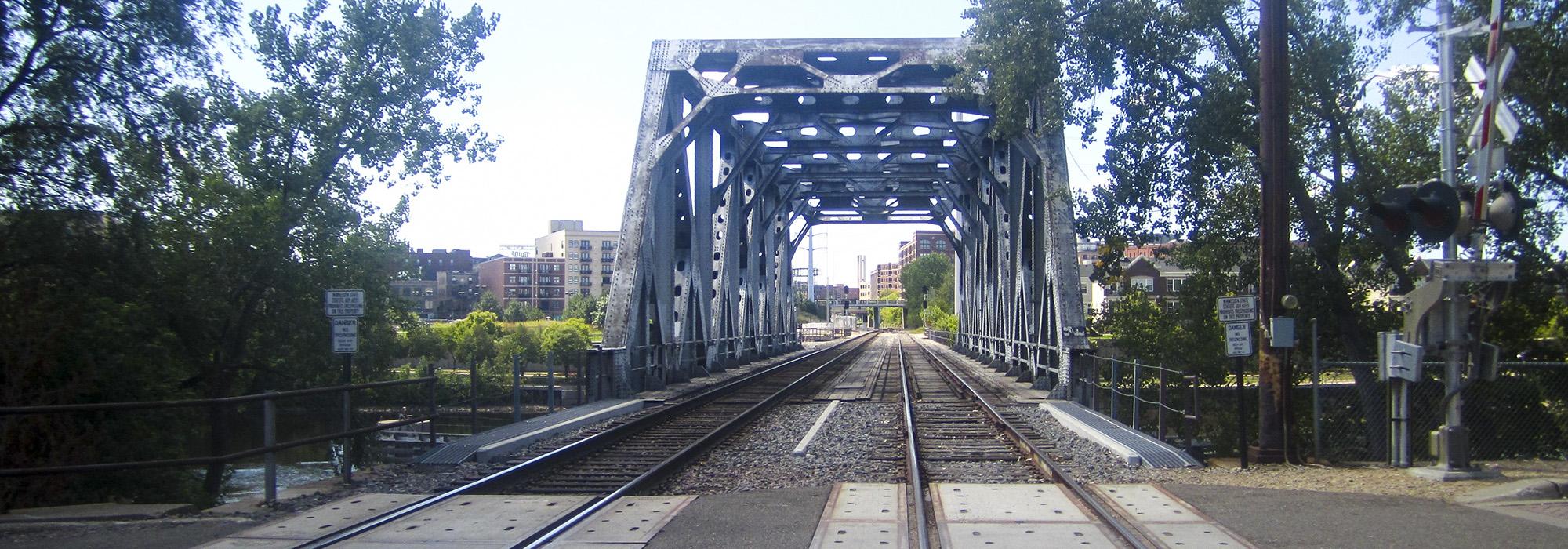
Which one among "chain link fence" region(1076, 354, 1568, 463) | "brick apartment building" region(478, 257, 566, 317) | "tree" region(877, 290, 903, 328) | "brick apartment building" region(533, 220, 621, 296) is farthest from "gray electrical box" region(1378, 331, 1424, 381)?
"tree" region(877, 290, 903, 328)

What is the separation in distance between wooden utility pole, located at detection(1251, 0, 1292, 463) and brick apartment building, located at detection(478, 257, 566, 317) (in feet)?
331

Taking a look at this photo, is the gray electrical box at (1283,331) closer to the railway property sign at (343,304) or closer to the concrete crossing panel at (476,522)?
the concrete crossing panel at (476,522)

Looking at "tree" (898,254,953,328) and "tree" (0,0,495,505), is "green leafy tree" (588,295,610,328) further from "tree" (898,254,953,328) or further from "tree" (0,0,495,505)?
"tree" (898,254,953,328)

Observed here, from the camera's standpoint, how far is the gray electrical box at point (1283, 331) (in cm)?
1057

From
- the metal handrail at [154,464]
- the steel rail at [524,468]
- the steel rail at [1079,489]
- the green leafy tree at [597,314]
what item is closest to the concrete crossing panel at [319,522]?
the steel rail at [524,468]

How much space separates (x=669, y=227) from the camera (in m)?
23.3

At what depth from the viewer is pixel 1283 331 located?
10.6m

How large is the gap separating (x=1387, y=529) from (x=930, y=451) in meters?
5.44

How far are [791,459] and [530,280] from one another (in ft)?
340

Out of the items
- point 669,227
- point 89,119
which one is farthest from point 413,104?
point 89,119

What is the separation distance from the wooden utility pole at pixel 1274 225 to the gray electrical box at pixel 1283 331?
246 millimetres

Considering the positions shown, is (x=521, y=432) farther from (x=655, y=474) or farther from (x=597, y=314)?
(x=597, y=314)

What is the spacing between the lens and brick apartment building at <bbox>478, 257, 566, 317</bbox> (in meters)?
109

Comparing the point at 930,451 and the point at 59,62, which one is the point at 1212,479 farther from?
the point at 59,62
